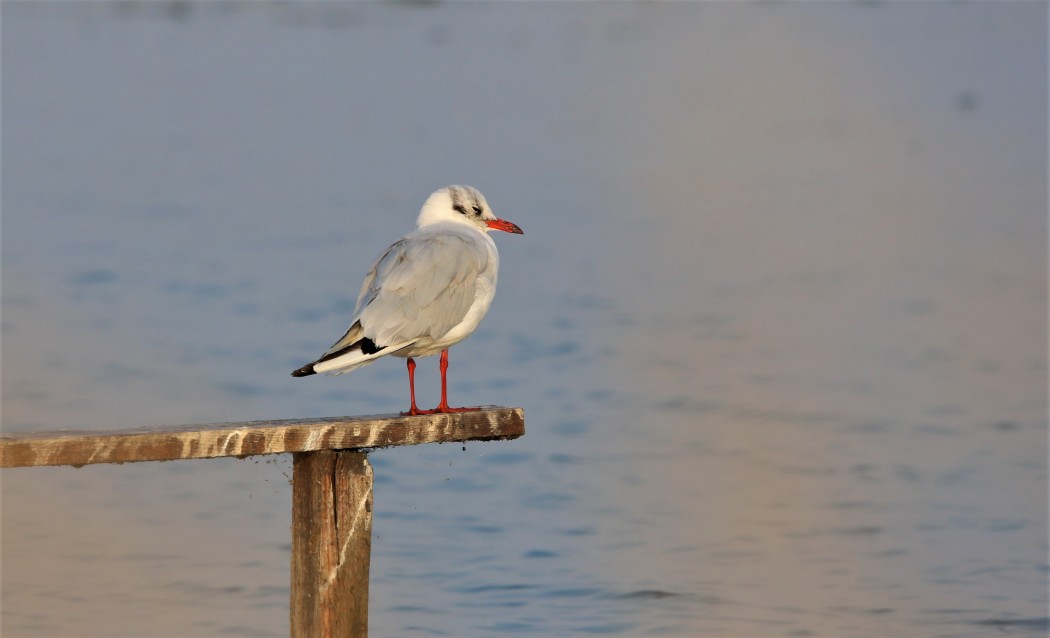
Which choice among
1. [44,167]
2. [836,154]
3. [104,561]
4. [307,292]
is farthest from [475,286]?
[836,154]

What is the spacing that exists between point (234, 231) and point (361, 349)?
9.82m

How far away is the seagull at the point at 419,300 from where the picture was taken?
567 cm

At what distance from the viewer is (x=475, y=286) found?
6.08 meters

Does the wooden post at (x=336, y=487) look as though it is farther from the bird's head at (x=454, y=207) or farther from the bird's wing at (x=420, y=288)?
the bird's head at (x=454, y=207)

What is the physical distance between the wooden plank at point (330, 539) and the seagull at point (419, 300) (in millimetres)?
285

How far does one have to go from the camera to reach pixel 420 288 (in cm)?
583

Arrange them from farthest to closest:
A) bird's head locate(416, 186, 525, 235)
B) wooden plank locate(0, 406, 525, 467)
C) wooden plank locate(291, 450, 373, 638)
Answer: bird's head locate(416, 186, 525, 235)
wooden plank locate(291, 450, 373, 638)
wooden plank locate(0, 406, 525, 467)

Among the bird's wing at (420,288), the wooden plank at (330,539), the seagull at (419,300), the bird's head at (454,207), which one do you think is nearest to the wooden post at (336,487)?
the wooden plank at (330,539)

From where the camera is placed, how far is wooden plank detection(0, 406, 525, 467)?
4.86m

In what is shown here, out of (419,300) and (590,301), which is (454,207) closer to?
(419,300)

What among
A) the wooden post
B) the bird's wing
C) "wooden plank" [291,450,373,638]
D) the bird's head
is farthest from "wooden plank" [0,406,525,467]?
the bird's head

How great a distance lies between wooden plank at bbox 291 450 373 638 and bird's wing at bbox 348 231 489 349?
47 centimetres

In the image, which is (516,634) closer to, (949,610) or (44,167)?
(949,610)

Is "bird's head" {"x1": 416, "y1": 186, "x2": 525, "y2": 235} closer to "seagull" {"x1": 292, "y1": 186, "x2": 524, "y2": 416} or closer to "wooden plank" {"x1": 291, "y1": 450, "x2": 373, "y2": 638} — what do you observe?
"seagull" {"x1": 292, "y1": 186, "x2": 524, "y2": 416}
